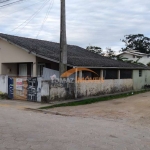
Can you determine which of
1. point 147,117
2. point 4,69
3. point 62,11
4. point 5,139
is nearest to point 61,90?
point 62,11

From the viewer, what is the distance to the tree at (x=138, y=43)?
7881cm

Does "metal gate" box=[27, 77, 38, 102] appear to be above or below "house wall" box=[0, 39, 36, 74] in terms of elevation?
below

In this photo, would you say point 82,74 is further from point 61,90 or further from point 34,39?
point 34,39

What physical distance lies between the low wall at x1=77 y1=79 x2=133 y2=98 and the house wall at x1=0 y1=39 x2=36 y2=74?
426 centimetres

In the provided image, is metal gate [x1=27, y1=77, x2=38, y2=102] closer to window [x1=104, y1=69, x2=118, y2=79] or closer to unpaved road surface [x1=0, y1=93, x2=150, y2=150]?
unpaved road surface [x1=0, y1=93, x2=150, y2=150]

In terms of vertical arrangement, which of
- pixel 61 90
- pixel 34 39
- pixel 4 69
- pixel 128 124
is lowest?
pixel 128 124

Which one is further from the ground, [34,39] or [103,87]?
[34,39]

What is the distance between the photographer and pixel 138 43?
79.6 metres

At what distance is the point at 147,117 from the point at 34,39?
15985mm

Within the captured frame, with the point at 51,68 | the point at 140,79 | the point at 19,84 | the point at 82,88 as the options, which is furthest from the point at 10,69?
the point at 140,79

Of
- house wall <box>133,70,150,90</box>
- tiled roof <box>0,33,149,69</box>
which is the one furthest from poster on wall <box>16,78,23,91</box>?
house wall <box>133,70,150,90</box>

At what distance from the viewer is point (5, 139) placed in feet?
20.9

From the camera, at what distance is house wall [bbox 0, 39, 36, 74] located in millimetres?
19362

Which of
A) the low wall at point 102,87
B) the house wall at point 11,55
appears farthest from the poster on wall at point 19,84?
the low wall at point 102,87
